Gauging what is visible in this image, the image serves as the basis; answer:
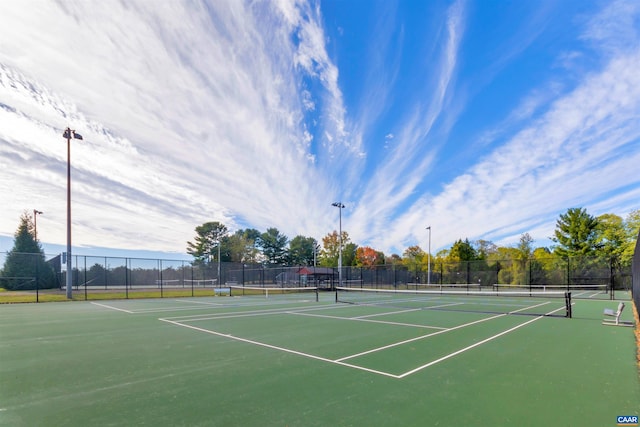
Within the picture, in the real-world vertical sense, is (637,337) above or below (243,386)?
below

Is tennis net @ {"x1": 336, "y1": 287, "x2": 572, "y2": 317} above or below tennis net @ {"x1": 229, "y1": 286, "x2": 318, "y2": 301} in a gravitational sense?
above

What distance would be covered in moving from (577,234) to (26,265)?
69.8 meters

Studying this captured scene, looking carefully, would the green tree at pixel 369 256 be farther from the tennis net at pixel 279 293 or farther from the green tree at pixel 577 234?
the tennis net at pixel 279 293

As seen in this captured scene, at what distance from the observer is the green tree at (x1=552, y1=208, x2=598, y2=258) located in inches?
1997

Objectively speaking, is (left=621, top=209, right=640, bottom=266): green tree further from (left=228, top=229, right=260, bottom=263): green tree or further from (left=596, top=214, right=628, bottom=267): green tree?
(left=228, top=229, right=260, bottom=263): green tree

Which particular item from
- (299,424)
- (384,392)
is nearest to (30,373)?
(299,424)

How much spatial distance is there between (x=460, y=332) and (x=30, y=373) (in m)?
9.52

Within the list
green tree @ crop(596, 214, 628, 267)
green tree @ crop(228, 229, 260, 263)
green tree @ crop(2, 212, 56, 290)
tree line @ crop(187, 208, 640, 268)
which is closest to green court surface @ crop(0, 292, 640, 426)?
green tree @ crop(2, 212, 56, 290)

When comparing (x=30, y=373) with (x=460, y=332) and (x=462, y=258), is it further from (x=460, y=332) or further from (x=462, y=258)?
(x=462, y=258)

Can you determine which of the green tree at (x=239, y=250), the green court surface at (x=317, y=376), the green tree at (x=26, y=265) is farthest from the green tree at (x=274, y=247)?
the green court surface at (x=317, y=376)

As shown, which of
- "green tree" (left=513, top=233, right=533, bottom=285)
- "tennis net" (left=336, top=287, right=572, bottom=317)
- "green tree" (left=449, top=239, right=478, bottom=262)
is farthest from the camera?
"green tree" (left=449, top=239, right=478, bottom=262)

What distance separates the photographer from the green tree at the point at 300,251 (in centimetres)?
9056

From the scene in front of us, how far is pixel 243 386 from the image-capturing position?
186 inches

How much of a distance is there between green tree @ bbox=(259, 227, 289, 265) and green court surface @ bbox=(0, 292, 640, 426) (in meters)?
82.3
